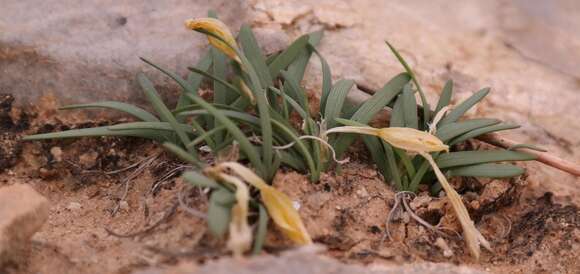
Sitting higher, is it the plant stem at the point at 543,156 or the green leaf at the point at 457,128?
the green leaf at the point at 457,128

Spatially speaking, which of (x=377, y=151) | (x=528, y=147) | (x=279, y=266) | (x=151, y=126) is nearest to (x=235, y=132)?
(x=151, y=126)

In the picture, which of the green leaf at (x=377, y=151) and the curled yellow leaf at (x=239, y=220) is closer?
the curled yellow leaf at (x=239, y=220)

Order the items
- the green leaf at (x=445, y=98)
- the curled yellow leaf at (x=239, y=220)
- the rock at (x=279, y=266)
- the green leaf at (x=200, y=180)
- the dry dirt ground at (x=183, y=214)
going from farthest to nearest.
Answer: the green leaf at (x=445, y=98)
the dry dirt ground at (x=183, y=214)
the green leaf at (x=200, y=180)
the curled yellow leaf at (x=239, y=220)
the rock at (x=279, y=266)

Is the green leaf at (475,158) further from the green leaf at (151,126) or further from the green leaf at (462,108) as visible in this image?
the green leaf at (151,126)

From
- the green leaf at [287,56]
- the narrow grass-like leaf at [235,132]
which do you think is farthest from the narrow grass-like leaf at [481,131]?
the narrow grass-like leaf at [235,132]

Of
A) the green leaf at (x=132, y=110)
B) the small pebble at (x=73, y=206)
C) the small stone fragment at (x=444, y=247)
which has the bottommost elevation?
the small stone fragment at (x=444, y=247)

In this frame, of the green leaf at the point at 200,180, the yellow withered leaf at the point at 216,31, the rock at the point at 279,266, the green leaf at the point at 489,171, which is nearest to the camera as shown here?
the rock at the point at 279,266

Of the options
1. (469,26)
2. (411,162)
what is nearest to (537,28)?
(469,26)
